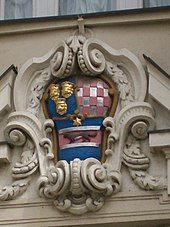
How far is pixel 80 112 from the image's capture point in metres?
10.2

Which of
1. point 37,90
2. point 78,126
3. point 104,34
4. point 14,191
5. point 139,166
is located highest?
point 104,34

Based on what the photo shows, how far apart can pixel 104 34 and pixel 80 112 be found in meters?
0.71

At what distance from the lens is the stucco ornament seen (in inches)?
395

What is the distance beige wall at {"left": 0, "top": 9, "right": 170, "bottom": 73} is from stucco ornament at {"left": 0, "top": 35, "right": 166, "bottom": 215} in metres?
0.15

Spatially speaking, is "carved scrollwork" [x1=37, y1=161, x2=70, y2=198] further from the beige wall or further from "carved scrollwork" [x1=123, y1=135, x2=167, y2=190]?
the beige wall

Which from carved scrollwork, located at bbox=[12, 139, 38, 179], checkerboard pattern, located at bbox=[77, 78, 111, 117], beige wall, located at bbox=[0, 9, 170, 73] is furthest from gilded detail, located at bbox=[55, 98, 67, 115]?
beige wall, located at bbox=[0, 9, 170, 73]

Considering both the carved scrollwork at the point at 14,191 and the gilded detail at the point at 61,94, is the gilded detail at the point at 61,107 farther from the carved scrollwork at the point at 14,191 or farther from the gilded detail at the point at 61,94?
the carved scrollwork at the point at 14,191

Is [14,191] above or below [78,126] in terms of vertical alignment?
below

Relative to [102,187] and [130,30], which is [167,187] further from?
[130,30]

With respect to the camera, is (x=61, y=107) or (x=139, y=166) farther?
(x=61, y=107)

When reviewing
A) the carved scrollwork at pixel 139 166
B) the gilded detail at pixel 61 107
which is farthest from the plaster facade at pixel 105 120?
the gilded detail at pixel 61 107

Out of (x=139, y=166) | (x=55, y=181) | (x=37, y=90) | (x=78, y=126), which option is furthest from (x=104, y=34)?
(x=55, y=181)

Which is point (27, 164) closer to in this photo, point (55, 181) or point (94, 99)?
point (55, 181)

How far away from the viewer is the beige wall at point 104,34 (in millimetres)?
10438
